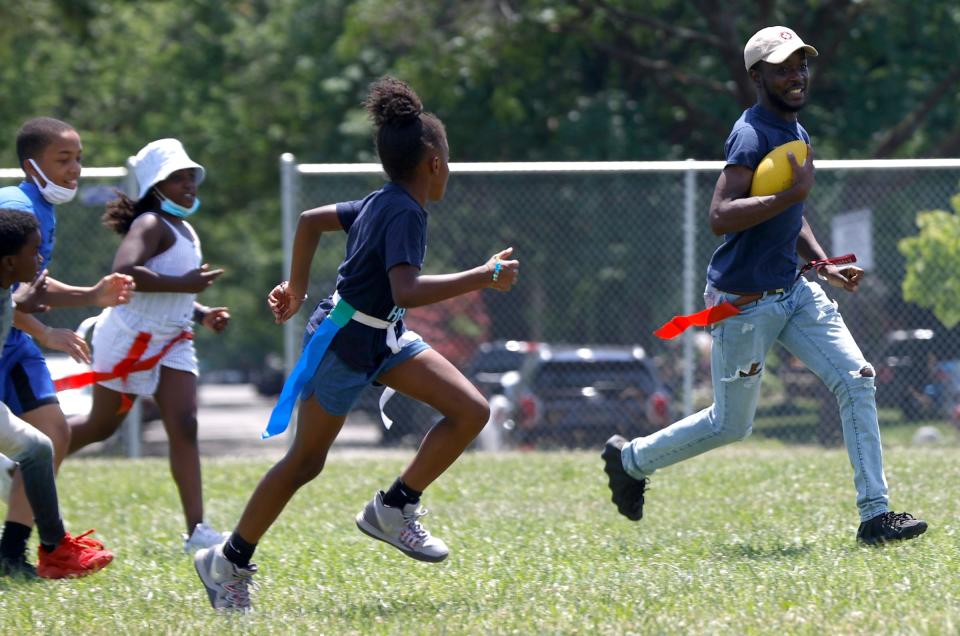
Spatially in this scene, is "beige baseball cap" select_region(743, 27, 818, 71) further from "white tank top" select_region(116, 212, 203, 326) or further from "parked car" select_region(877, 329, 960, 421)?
"parked car" select_region(877, 329, 960, 421)

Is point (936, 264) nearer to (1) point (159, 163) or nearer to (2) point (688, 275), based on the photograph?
(2) point (688, 275)

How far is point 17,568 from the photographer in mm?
5613

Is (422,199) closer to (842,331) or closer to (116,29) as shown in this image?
(842,331)

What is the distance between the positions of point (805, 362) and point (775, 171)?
90cm

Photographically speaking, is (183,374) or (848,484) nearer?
(183,374)

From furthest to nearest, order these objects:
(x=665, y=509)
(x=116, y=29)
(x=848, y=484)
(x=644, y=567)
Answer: (x=116, y=29)
(x=848, y=484)
(x=665, y=509)
(x=644, y=567)

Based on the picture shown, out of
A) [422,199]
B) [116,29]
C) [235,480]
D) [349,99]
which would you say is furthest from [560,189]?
[116,29]

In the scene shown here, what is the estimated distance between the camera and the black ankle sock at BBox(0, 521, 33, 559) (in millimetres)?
5688

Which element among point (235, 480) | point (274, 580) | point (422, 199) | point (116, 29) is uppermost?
point (116, 29)

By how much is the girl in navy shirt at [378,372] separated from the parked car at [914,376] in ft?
21.0

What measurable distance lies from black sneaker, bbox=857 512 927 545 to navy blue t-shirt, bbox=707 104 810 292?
104cm

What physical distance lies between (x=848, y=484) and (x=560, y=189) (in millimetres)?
4701

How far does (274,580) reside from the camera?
5332 mm

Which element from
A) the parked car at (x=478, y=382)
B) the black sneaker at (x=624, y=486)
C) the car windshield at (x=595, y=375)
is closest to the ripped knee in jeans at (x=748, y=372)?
the black sneaker at (x=624, y=486)
